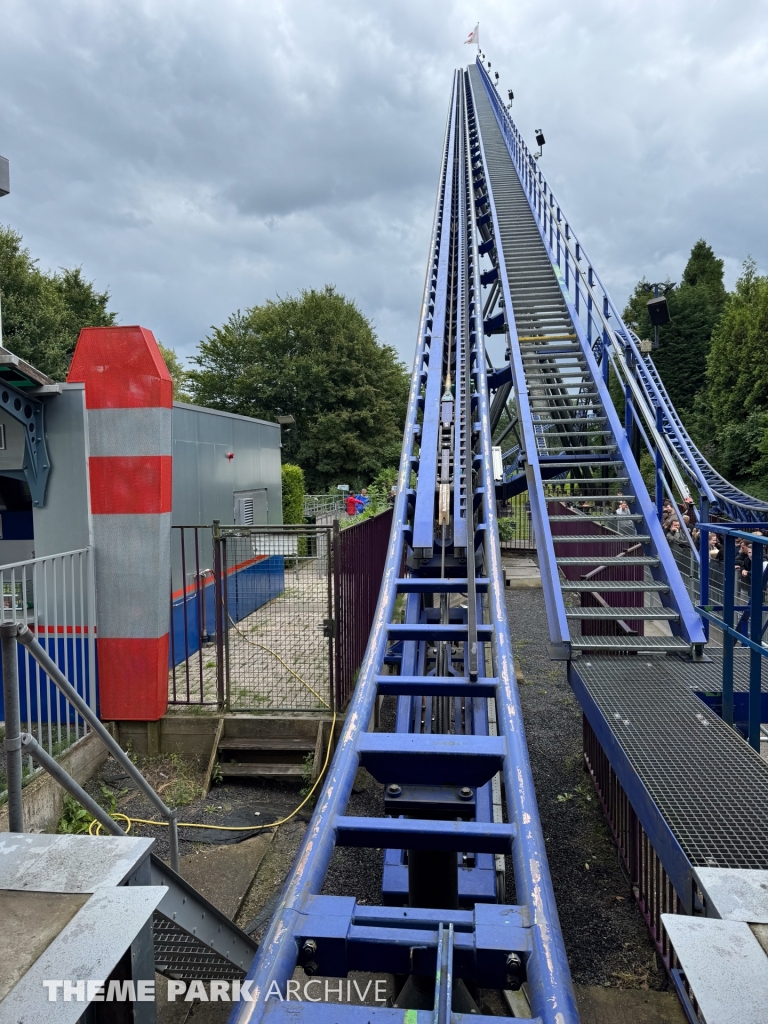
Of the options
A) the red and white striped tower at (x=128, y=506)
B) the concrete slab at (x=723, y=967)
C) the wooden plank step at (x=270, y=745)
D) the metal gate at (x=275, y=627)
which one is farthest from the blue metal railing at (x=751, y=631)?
the red and white striped tower at (x=128, y=506)

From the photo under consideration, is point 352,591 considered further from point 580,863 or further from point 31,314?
point 31,314

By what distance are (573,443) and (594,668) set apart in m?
6.93

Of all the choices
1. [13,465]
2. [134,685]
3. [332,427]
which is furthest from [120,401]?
[332,427]

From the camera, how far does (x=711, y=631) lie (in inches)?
347

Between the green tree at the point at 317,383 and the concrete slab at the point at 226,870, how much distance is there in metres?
27.7

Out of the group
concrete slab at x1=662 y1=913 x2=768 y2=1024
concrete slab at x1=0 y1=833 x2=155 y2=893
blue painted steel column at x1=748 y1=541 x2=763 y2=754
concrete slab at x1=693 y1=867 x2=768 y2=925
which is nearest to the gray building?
concrete slab at x1=0 y1=833 x2=155 y2=893

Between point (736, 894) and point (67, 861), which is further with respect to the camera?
point (67, 861)

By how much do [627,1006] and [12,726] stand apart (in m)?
3.02

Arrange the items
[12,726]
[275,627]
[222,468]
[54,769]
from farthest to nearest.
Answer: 1. [222,468]
2. [275,627]
3. [54,769]
4. [12,726]

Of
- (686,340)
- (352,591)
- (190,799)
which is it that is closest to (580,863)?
(190,799)

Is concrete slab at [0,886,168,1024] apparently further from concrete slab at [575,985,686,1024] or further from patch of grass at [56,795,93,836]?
patch of grass at [56,795,93,836]

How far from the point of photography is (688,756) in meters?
3.10

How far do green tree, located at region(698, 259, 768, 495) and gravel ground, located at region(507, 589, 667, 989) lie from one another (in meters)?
15.6

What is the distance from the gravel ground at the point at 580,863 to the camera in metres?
3.39
